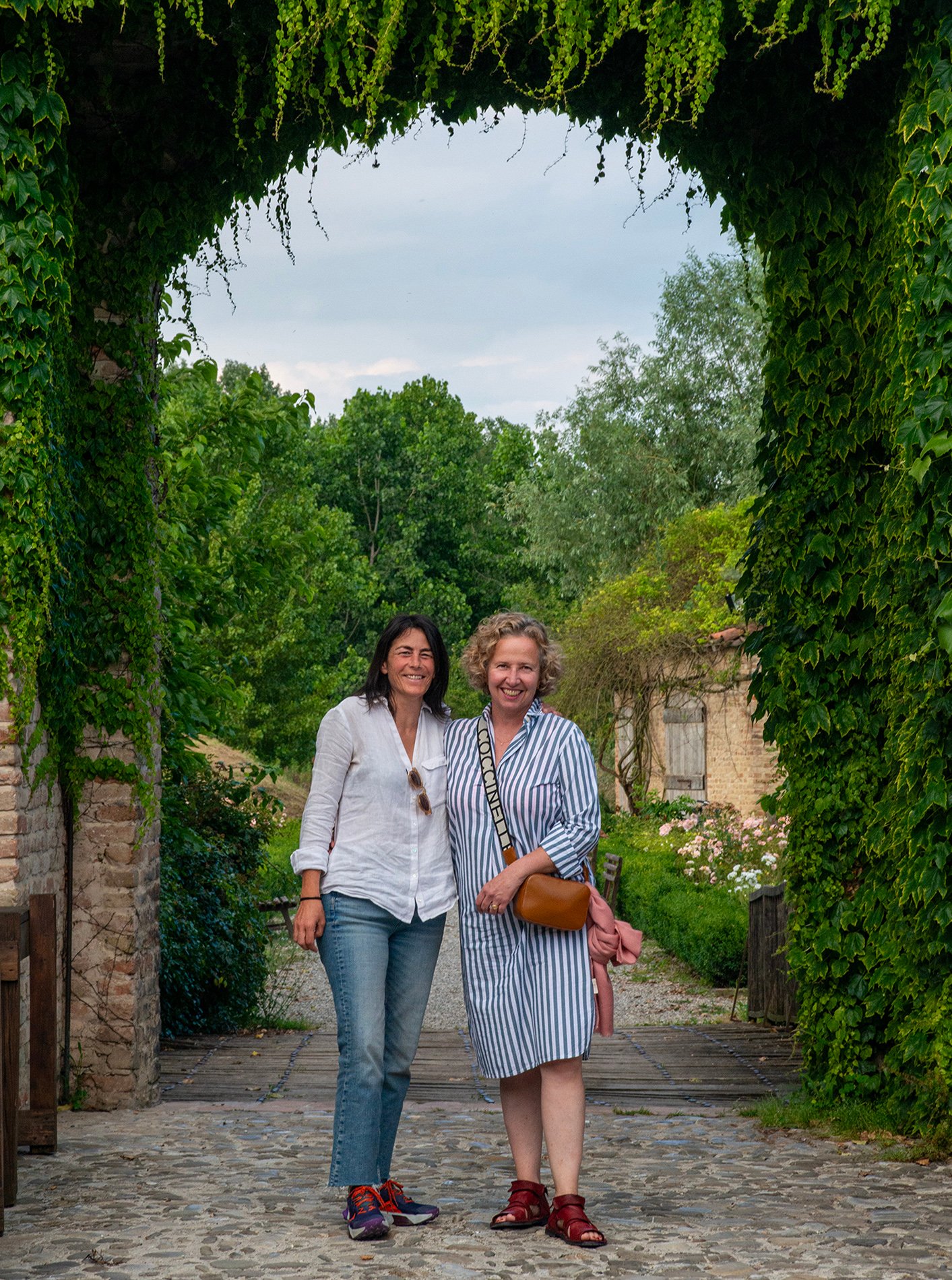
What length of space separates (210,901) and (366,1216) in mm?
5366

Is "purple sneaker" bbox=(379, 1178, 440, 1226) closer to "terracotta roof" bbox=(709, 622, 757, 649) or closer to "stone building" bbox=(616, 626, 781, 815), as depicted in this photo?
"stone building" bbox=(616, 626, 781, 815)

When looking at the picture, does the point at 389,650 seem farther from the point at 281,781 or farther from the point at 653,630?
the point at 281,781

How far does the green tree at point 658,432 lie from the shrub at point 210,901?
649 inches

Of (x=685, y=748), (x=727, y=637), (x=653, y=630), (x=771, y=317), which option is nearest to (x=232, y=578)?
(x=653, y=630)

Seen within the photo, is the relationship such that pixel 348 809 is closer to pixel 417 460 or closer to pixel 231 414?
pixel 231 414

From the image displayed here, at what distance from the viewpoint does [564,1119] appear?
387 centimetres

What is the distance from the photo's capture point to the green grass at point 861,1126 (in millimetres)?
4973

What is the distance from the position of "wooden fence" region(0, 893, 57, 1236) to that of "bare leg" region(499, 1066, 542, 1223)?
5.34 feet

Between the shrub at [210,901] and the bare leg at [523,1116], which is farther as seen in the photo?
the shrub at [210,901]

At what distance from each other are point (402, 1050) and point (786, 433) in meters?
3.24

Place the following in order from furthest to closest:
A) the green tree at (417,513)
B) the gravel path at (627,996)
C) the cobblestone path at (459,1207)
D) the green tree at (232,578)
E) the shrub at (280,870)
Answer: the green tree at (417,513)
the shrub at (280,870)
the gravel path at (627,996)
the green tree at (232,578)
the cobblestone path at (459,1207)

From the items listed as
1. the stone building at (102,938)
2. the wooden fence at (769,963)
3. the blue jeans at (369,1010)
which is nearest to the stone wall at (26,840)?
the stone building at (102,938)

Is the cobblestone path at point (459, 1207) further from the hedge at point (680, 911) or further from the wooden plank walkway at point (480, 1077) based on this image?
the hedge at point (680, 911)

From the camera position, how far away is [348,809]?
4066 mm
